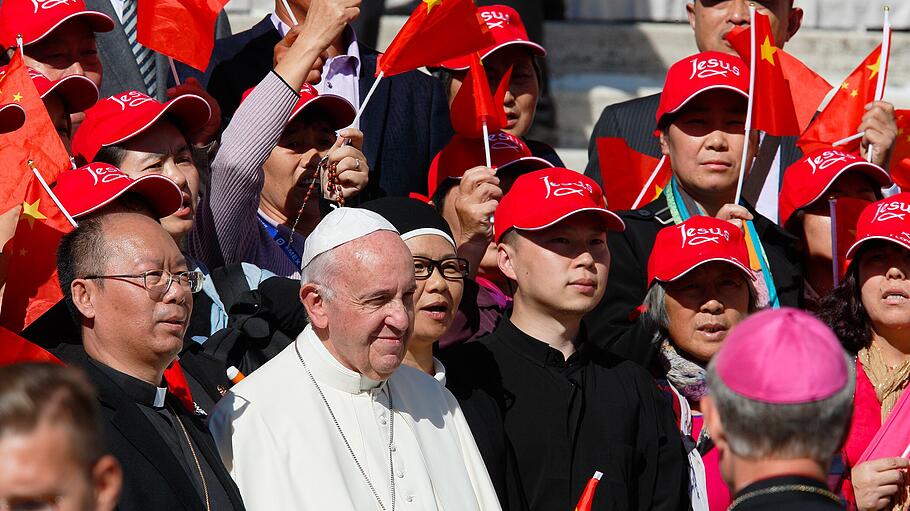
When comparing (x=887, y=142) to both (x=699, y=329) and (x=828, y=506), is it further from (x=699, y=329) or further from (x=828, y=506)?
(x=828, y=506)

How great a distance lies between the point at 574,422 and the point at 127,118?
186 centimetres

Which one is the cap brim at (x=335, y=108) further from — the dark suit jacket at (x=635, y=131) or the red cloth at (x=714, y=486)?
the red cloth at (x=714, y=486)

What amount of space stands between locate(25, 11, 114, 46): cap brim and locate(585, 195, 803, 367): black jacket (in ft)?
7.09

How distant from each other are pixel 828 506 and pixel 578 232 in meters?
2.39

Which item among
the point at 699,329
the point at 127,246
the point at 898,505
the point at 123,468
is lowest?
the point at 898,505

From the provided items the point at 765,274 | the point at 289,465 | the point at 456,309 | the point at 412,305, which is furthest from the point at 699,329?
the point at 289,465

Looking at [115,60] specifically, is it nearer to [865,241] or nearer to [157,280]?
[157,280]

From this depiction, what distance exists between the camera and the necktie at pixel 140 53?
Result: 6.95 meters

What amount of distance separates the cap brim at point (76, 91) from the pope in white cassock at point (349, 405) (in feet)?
3.95

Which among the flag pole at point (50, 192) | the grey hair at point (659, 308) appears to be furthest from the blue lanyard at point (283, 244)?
the grey hair at point (659, 308)

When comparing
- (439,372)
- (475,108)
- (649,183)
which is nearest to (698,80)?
(649,183)

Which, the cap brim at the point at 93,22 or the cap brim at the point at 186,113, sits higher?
the cap brim at the point at 93,22

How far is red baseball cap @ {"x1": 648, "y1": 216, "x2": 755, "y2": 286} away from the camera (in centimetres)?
579

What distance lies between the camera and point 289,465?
444 centimetres
